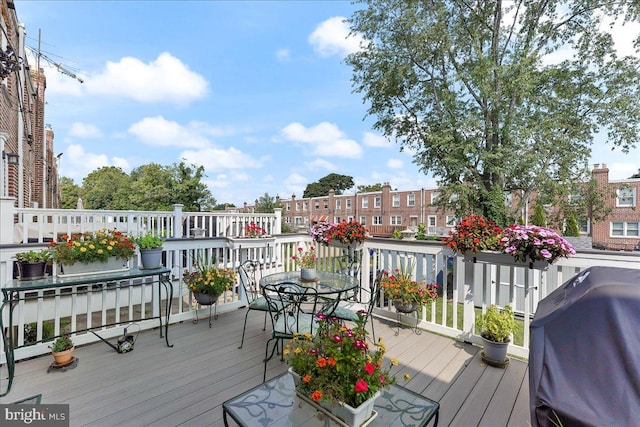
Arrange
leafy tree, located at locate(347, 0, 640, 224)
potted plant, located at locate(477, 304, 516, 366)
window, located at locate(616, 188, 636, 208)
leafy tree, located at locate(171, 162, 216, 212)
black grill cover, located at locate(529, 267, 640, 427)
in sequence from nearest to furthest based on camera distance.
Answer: black grill cover, located at locate(529, 267, 640, 427) → potted plant, located at locate(477, 304, 516, 366) → leafy tree, located at locate(347, 0, 640, 224) → leafy tree, located at locate(171, 162, 216, 212) → window, located at locate(616, 188, 636, 208)

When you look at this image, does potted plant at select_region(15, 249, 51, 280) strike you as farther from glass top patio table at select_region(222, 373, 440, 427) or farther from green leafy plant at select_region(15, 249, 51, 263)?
glass top patio table at select_region(222, 373, 440, 427)

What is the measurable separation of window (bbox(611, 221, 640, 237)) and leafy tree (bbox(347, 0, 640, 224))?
11285 mm

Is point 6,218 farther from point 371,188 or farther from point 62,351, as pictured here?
point 371,188

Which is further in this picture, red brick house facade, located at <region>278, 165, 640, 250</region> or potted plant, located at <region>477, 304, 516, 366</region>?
red brick house facade, located at <region>278, 165, 640, 250</region>

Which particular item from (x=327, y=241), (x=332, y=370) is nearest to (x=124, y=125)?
(x=327, y=241)

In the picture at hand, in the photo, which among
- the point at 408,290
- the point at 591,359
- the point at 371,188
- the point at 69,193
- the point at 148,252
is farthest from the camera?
the point at 371,188

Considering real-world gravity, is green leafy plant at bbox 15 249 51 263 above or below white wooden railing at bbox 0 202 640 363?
above

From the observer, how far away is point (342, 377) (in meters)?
1.25

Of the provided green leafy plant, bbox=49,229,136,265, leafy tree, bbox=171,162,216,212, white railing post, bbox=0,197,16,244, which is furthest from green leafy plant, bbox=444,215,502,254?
leafy tree, bbox=171,162,216,212

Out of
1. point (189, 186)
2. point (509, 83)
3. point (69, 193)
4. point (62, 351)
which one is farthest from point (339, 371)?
point (69, 193)

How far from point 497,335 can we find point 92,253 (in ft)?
12.0

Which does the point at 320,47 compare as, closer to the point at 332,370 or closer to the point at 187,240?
the point at 187,240

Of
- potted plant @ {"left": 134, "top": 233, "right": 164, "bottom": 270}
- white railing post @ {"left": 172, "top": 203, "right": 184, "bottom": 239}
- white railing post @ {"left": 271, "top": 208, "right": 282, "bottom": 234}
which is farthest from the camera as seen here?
white railing post @ {"left": 271, "top": 208, "right": 282, "bottom": 234}

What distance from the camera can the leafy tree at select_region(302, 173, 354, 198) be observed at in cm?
4731
